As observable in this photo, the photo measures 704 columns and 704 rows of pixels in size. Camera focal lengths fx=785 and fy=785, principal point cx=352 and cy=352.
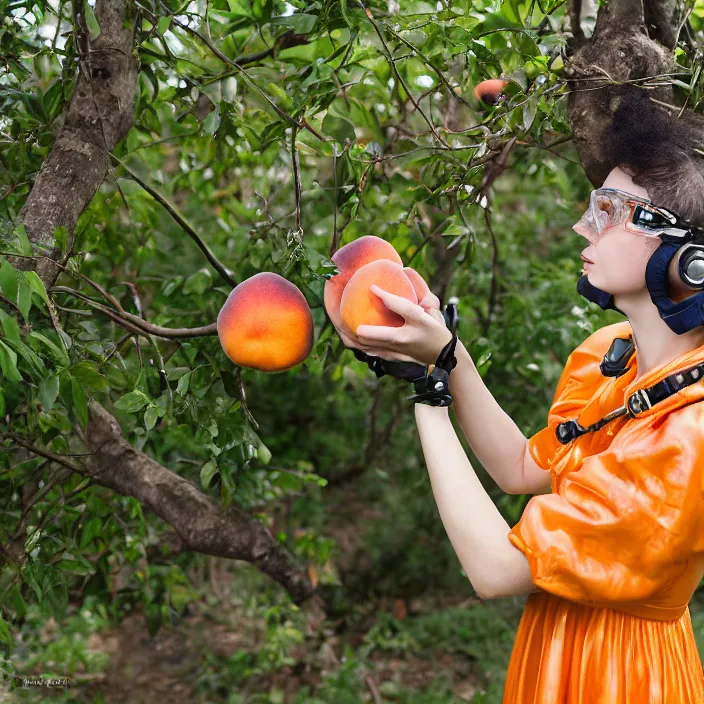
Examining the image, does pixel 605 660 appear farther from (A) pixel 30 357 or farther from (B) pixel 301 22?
(B) pixel 301 22

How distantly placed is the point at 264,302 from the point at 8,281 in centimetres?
46

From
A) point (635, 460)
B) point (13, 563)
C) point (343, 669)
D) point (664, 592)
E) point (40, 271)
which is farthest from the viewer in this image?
point (343, 669)

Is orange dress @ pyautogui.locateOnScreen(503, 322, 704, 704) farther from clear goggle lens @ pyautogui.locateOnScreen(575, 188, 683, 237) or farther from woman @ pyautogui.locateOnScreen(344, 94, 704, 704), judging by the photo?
clear goggle lens @ pyautogui.locateOnScreen(575, 188, 683, 237)

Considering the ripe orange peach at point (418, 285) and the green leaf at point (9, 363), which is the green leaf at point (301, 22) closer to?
the ripe orange peach at point (418, 285)

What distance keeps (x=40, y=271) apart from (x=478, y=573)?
0.93 metres

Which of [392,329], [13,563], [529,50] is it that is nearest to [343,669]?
[13,563]

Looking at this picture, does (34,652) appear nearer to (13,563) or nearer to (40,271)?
(13,563)

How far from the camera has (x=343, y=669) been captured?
11.1 feet

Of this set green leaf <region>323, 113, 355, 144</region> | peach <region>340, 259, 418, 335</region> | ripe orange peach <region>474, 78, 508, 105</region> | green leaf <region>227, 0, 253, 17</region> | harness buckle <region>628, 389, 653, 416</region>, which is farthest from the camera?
ripe orange peach <region>474, 78, 508, 105</region>

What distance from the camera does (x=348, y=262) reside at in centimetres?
150

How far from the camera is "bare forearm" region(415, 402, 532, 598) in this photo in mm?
1217

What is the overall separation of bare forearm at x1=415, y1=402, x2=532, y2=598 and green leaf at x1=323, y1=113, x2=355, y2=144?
0.65 m

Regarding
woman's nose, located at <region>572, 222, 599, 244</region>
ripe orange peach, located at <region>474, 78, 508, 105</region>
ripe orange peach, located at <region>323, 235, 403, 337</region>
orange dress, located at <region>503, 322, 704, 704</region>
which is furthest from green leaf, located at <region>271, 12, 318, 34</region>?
orange dress, located at <region>503, 322, 704, 704</region>

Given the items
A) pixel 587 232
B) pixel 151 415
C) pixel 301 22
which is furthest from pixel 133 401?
pixel 587 232
